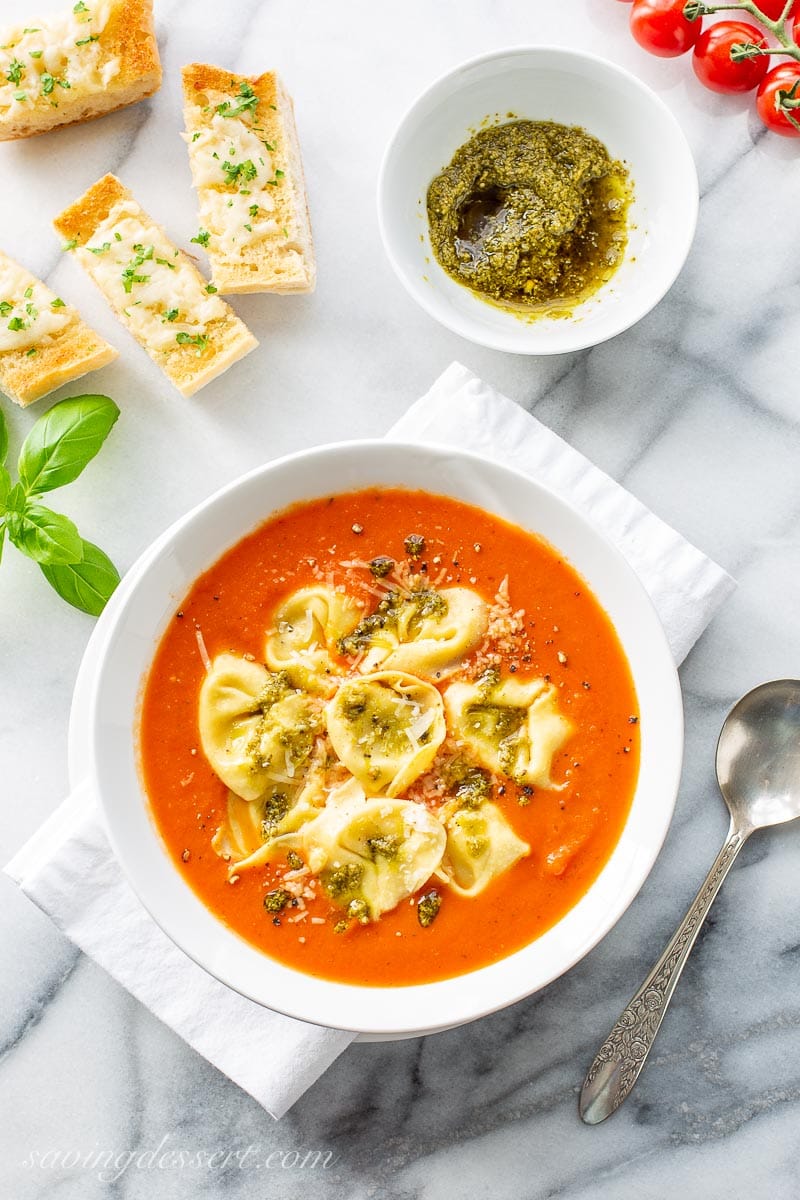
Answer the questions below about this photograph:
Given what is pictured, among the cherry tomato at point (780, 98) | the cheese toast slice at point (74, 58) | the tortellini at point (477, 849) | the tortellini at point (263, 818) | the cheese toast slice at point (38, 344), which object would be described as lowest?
the tortellini at point (477, 849)

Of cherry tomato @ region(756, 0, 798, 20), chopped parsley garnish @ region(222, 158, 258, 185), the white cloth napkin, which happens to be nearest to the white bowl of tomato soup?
the white cloth napkin

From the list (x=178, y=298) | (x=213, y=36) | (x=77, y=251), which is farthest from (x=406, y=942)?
(x=213, y=36)

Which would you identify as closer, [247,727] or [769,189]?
[247,727]

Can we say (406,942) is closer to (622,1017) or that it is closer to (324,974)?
(324,974)

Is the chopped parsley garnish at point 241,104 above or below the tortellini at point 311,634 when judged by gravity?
above

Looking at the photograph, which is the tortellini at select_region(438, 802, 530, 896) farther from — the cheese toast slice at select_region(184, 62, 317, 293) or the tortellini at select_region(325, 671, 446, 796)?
the cheese toast slice at select_region(184, 62, 317, 293)

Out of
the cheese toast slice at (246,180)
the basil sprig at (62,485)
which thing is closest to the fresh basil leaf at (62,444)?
the basil sprig at (62,485)

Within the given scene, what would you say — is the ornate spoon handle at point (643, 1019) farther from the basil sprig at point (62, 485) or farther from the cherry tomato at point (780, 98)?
the cherry tomato at point (780, 98)

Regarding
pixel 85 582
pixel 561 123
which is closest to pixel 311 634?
pixel 85 582
